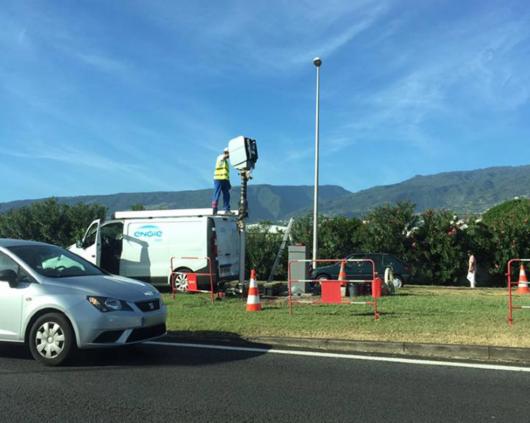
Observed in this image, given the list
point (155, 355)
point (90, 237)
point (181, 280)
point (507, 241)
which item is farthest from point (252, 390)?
point (507, 241)

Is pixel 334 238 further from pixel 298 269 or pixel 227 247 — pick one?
pixel 298 269

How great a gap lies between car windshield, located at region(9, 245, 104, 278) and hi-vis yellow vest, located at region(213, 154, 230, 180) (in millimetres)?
8327

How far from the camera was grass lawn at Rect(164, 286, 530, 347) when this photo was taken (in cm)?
820

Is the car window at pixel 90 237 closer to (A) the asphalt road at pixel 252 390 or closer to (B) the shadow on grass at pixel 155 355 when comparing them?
(B) the shadow on grass at pixel 155 355

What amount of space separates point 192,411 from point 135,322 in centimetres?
211

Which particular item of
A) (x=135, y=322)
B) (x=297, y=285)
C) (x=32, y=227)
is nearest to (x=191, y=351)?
(x=135, y=322)

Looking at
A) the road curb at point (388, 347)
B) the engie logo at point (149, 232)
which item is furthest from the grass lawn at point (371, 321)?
the engie logo at point (149, 232)

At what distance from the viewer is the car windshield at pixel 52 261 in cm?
744

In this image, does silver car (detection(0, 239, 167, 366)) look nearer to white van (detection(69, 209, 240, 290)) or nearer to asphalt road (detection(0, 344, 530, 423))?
asphalt road (detection(0, 344, 530, 423))

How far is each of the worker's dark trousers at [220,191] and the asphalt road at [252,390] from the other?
9.20 m

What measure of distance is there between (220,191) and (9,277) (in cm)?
983

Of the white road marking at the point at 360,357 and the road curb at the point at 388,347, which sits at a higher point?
the road curb at the point at 388,347

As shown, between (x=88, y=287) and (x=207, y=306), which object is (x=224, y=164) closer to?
(x=207, y=306)

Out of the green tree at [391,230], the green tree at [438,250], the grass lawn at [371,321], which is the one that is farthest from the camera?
the green tree at [391,230]
